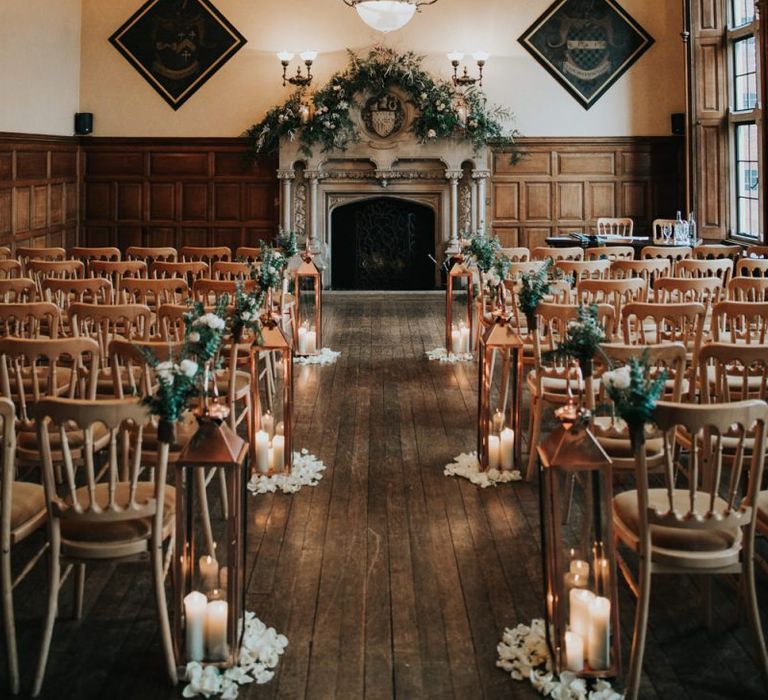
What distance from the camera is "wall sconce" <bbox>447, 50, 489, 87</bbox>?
12.4 meters

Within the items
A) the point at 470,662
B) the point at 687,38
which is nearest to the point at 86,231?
the point at 687,38

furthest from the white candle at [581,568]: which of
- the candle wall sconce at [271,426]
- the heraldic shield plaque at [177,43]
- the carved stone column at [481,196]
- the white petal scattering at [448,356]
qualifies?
the heraldic shield plaque at [177,43]

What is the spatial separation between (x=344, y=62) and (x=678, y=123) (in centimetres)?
494

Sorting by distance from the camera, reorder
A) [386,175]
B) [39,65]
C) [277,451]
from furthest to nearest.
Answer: [386,175] → [39,65] → [277,451]

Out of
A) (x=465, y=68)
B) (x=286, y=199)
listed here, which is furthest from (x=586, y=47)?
(x=286, y=199)

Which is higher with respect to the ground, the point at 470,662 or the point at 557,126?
the point at 557,126

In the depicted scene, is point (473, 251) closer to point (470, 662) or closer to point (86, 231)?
point (470, 662)

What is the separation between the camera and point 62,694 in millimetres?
3057

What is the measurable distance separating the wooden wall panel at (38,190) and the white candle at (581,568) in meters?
9.52

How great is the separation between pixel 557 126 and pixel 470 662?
37.1ft

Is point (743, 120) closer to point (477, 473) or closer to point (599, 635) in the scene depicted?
point (477, 473)

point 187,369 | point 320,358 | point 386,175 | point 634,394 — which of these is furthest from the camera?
point 386,175

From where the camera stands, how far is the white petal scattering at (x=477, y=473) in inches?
204

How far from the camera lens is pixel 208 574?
10.9 feet
